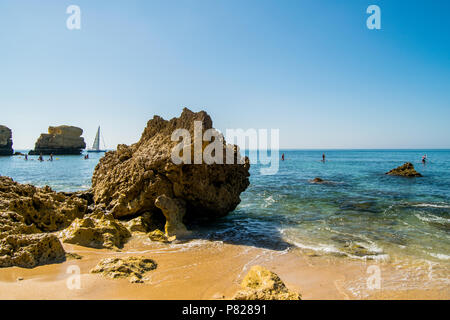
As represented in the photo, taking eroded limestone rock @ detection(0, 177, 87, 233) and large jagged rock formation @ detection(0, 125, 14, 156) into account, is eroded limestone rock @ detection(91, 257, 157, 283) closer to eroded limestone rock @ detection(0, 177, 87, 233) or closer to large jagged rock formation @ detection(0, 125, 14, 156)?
eroded limestone rock @ detection(0, 177, 87, 233)

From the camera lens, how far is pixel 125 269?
14.5 ft

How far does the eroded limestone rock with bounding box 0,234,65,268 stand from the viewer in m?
4.37

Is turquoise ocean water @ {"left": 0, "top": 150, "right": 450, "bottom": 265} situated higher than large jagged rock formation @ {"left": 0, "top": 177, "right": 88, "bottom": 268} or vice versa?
large jagged rock formation @ {"left": 0, "top": 177, "right": 88, "bottom": 268}

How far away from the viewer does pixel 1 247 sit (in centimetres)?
443

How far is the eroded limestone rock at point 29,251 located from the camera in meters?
4.37

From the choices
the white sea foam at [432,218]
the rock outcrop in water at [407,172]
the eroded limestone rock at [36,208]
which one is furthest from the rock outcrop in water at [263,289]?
the rock outcrop in water at [407,172]

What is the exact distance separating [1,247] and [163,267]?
289cm

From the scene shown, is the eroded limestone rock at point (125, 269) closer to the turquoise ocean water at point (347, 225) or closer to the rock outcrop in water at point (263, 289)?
the rock outcrop in water at point (263, 289)

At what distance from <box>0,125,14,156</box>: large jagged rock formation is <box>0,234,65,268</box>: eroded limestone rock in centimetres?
8398

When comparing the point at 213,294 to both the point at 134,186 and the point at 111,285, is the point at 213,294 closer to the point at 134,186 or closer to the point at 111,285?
the point at 111,285

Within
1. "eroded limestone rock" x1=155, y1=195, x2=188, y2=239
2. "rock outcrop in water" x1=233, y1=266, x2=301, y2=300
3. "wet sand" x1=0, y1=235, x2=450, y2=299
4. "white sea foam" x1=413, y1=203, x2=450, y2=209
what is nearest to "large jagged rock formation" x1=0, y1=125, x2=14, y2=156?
"eroded limestone rock" x1=155, y1=195, x2=188, y2=239

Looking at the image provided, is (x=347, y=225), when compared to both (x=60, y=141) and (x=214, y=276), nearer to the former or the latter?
(x=214, y=276)

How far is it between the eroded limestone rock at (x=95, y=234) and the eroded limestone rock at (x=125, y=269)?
137 cm
